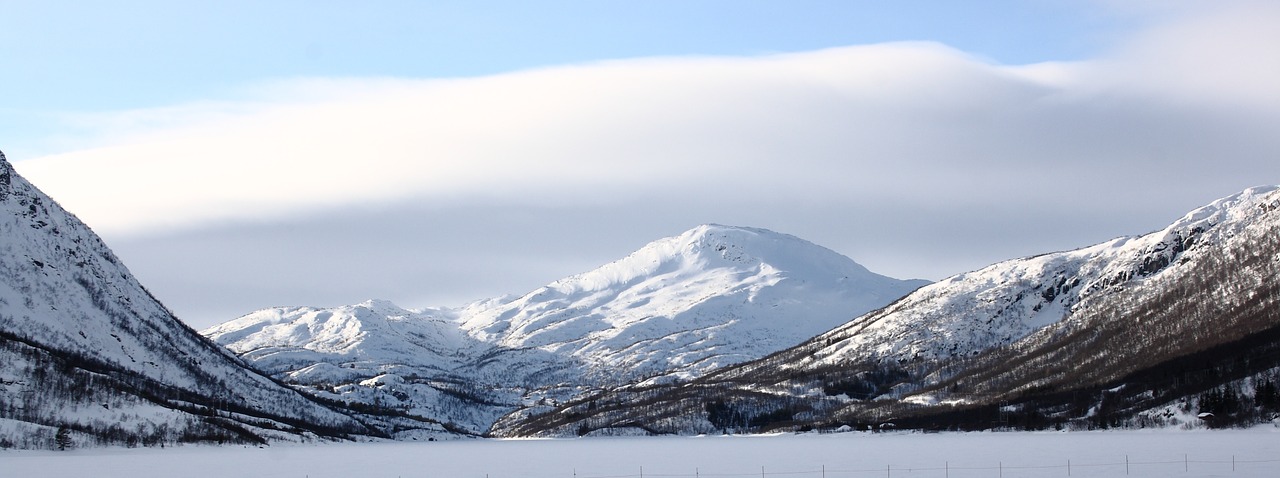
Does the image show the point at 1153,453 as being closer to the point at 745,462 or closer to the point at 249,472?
the point at 745,462

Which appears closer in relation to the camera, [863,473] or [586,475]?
[863,473]

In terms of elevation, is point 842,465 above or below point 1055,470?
below

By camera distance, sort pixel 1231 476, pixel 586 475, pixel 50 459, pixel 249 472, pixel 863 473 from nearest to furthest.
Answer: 1. pixel 1231 476
2. pixel 863 473
3. pixel 586 475
4. pixel 249 472
5. pixel 50 459

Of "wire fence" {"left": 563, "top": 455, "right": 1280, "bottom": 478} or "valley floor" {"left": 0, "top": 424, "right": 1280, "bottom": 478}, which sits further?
"valley floor" {"left": 0, "top": 424, "right": 1280, "bottom": 478}

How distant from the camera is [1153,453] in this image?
156 m

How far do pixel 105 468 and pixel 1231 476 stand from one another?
142 meters

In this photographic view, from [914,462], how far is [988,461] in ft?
31.3

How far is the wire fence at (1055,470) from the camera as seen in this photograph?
118 m

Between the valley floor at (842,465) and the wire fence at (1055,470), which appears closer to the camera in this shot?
the wire fence at (1055,470)

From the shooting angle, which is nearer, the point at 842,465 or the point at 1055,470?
the point at 1055,470

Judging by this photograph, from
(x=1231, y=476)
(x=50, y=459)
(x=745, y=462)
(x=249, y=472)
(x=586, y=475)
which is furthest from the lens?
(x=50, y=459)

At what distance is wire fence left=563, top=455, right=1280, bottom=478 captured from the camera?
387ft

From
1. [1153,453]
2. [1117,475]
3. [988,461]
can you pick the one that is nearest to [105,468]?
[988,461]

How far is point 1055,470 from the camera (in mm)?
127562
